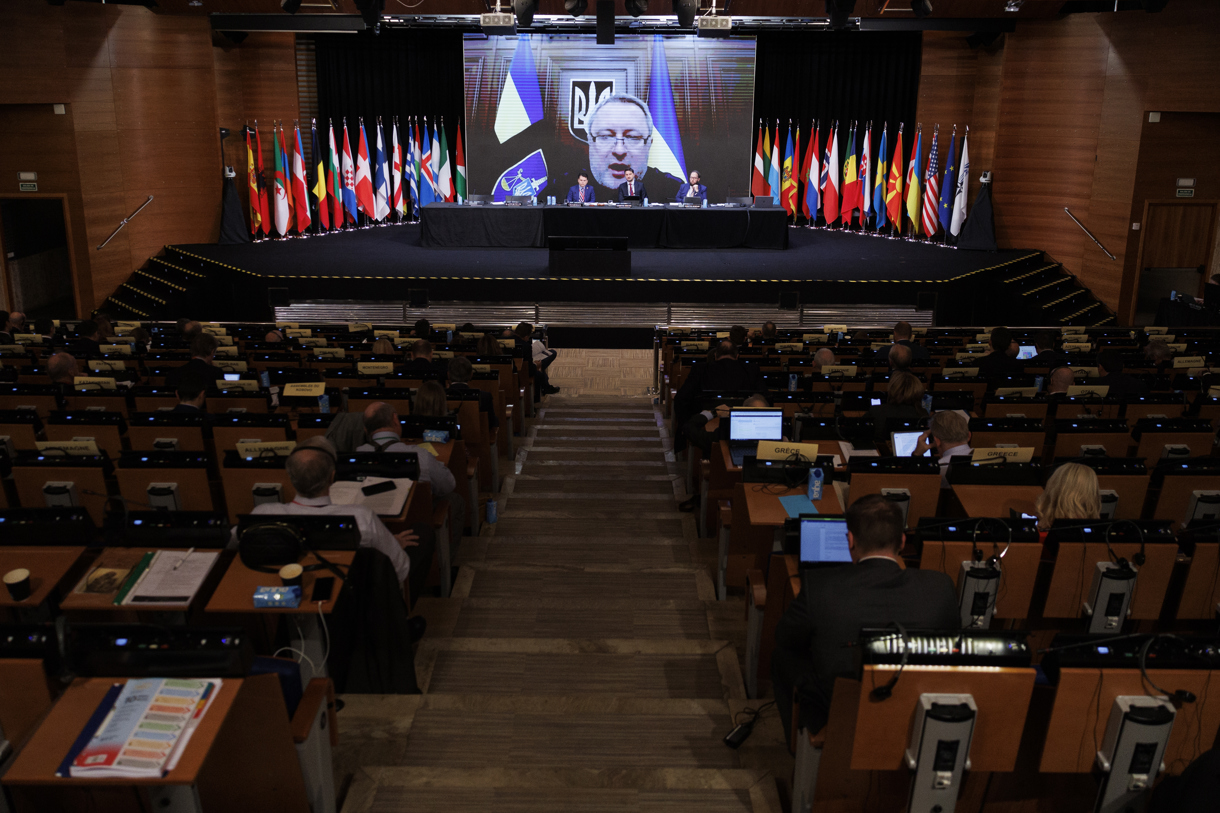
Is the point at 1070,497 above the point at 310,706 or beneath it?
above

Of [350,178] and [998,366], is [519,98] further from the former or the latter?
[998,366]

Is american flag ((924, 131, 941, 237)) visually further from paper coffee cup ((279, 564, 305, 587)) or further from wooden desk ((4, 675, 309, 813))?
wooden desk ((4, 675, 309, 813))

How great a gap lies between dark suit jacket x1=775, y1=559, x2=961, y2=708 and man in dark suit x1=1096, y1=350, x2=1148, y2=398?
4771 millimetres

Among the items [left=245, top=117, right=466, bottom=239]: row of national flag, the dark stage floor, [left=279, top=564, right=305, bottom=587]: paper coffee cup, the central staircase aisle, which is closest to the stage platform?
the dark stage floor

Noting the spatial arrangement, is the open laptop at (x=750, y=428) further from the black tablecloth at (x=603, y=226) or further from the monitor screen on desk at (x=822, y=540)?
the black tablecloth at (x=603, y=226)

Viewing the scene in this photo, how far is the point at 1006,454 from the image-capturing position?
5148 mm

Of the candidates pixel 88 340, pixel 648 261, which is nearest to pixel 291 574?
pixel 88 340

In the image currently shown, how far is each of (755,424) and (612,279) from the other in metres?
9.54

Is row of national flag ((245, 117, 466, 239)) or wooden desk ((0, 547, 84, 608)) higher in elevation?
row of national flag ((245, 117, 466, 239))

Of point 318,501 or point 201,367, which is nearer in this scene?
point 318,501

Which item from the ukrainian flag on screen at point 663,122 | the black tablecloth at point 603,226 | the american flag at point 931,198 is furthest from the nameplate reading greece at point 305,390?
the american flag at point 931,198

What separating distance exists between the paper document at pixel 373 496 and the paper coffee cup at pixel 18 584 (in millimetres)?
1285

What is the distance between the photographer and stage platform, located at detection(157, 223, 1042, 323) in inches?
585

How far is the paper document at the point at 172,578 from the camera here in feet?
11.3
